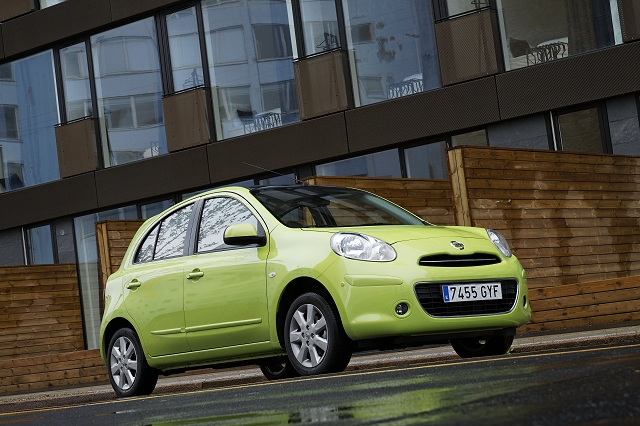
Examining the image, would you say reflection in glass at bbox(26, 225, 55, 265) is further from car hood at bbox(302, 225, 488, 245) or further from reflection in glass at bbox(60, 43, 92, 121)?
car hood at bbox(302, 225, 488, 245)

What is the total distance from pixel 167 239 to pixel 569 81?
9005 mm

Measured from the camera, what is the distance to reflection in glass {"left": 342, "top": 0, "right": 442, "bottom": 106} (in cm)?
1914

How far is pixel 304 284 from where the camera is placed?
28.7 feet

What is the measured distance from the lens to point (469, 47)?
60.2ft

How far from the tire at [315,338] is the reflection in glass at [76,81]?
53.0 feet

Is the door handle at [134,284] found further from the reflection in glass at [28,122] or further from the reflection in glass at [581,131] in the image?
the reflection in glass at [28,122]

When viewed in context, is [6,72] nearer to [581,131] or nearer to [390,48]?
[390,48]

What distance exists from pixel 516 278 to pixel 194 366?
2942 mm

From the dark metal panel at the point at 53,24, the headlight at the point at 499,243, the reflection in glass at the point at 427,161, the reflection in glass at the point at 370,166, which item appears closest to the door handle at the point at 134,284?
the headlight at the point at 499,243

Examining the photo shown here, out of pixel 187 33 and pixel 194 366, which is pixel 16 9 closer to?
pixel 187 33

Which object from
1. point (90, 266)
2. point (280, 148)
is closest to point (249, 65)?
point (280, 148)

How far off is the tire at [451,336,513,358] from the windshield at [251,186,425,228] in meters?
1.06

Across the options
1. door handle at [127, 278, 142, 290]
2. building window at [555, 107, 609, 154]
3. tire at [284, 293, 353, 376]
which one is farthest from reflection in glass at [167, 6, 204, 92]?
tire at [284, 293, 353, 376]

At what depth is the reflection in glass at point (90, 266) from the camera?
75.7ft
